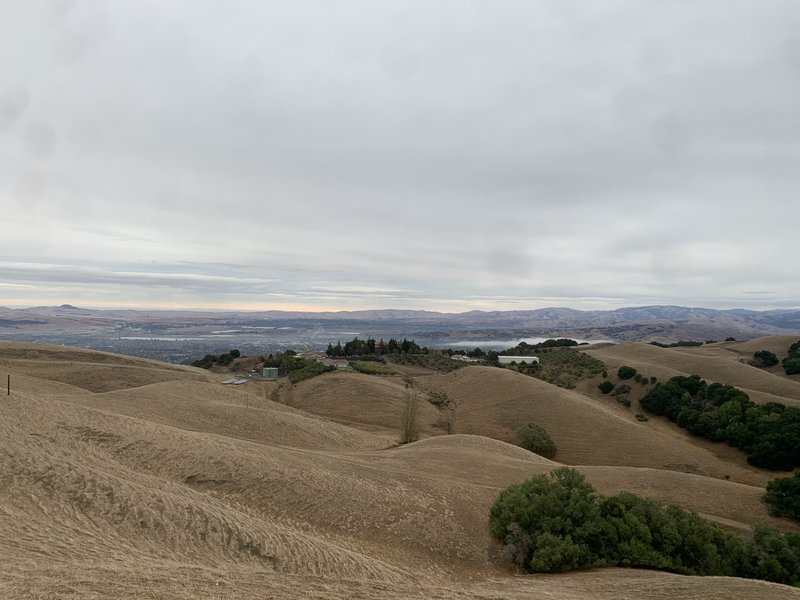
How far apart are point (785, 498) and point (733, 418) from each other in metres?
17.8

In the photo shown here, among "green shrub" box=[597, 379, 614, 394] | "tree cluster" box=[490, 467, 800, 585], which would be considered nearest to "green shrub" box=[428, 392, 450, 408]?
"green shrub" box=[597, 379, 614, 394]

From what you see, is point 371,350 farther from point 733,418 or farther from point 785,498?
point 785,498

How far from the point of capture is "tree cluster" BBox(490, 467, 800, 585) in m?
14.0

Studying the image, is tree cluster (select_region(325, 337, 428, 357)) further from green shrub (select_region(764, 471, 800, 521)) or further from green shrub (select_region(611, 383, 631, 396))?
green shrub (select_region(764, 471, 800, 521))

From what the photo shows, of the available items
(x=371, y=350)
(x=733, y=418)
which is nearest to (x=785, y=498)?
(x=733, y=418)

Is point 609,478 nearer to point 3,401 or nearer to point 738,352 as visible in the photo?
point 3,401

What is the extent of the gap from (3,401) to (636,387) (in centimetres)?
5347

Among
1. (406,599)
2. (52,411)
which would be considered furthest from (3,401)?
(406,599)

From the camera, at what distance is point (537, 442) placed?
33.9 m

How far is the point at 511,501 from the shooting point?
16016 mm

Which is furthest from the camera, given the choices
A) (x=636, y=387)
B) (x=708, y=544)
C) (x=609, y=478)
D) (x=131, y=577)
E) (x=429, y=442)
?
(x=636, y=387)

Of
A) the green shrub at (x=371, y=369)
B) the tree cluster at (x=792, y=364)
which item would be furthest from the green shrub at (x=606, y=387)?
the tree cluster at (x=792, y=364)

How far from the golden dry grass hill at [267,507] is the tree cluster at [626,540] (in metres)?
0.86

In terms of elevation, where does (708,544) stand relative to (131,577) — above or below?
below
